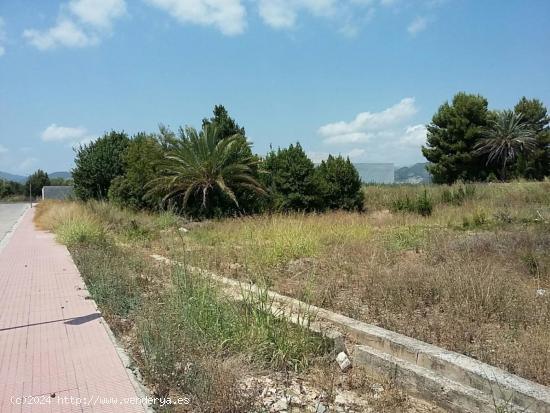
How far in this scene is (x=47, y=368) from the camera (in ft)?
14.8

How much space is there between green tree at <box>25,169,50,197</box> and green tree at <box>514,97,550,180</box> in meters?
69.4

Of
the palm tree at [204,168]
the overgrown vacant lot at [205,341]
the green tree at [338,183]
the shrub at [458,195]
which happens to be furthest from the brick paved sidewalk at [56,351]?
the shrub at [458,195]

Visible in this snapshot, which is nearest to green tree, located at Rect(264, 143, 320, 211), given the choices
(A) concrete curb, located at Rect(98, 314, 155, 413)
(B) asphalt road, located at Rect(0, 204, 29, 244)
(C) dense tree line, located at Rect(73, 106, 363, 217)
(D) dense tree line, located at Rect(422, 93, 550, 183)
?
(C) dense tree line, located at Rect(73, 106, 363, 217)

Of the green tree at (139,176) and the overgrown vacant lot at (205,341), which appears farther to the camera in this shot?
the green tree at (139,176)

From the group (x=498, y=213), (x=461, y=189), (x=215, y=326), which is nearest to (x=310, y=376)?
(x=215, y=326)

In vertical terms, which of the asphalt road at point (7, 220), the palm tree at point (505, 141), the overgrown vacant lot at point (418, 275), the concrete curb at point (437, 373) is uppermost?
the palm tree at point (505, 141)

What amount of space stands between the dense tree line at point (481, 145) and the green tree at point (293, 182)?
22.4m

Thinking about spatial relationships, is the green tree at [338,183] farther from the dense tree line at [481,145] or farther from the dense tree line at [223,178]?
the dense tree line at [481,145]

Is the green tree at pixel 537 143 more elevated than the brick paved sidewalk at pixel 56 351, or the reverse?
the green tree at pixel 537 143

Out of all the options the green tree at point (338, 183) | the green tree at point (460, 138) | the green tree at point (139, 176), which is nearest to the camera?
the green tree at point (139, 176)

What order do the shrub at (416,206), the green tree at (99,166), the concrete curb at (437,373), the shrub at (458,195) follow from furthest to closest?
the green tree at (99,166) → the shrub at (458,195) → the shrub at (416,206) → the concrete curb at (437,373)

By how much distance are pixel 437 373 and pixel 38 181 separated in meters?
85.3

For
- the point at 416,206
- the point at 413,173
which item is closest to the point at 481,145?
the point at 413,173

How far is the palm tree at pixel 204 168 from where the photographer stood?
18453mm
